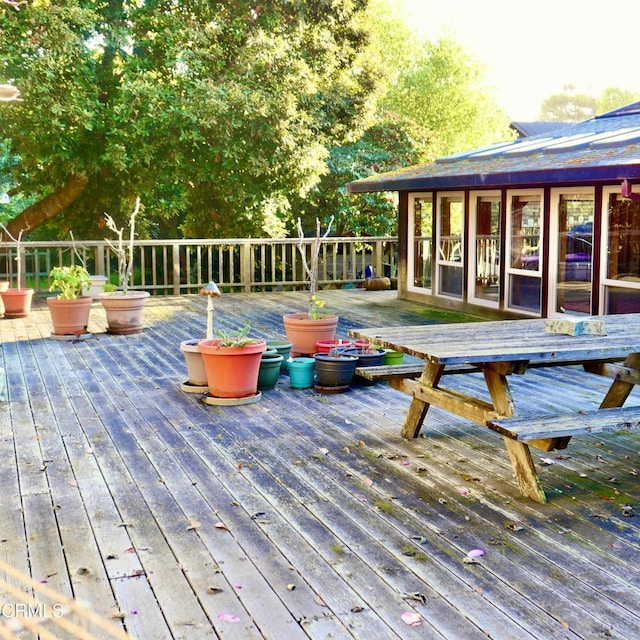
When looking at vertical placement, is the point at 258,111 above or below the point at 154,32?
below

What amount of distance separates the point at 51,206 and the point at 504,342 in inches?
519

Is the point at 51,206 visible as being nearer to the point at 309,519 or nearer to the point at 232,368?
the point at 232,368

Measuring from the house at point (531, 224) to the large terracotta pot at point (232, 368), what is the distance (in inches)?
154

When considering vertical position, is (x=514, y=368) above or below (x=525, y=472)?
above

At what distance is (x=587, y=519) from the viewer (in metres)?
3.74

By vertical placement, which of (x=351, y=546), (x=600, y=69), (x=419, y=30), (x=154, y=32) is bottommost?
(x=351, y=546)

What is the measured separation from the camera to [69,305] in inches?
356

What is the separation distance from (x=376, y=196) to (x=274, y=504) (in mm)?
15622

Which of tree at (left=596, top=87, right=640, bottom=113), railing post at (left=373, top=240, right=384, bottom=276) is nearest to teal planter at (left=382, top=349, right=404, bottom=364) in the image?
railing post at (left=373, top=240, right=384, bottom=276)

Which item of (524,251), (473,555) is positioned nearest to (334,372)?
(473,555)

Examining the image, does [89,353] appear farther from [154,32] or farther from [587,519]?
[154,32]

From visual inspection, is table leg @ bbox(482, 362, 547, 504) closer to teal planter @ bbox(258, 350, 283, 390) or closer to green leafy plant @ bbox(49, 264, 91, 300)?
teal planter @ bbox(258, 350, 283, 390)

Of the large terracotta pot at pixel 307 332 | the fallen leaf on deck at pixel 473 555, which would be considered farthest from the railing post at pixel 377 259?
the fallen leaf on deck at pixel 473 555

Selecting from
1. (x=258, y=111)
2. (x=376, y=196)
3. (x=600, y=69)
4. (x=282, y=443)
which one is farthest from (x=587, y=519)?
(x=600, y=69)
